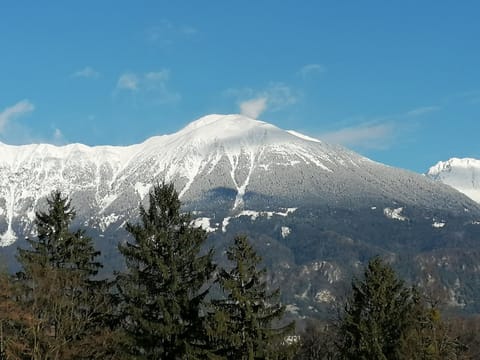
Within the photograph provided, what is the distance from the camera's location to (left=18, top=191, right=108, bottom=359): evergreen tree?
122ft

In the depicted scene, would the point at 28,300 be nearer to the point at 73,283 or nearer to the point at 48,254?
the point at 73,283

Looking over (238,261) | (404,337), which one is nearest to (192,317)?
(238,261)

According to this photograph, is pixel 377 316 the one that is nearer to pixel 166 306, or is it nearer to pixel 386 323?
pixel 386 323

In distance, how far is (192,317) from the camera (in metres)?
40.4

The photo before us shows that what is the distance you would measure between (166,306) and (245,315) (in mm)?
4965

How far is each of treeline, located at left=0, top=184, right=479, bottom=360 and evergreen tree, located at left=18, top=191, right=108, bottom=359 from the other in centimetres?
7

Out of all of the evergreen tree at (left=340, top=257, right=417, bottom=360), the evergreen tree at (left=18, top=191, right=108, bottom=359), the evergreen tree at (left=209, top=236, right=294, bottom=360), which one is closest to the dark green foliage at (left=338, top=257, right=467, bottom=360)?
the evergreen tree at (left=340, top=257, right=417, bottom=360)

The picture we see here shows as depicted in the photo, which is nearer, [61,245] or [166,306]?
[166,306]

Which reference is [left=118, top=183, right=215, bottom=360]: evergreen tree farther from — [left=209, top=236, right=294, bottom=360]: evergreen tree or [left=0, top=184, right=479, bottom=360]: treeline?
[left=209, top=236, right=294, bottom=360]: evergreen tree

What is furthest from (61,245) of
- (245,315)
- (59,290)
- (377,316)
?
(377,316)

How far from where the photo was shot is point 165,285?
40.8 m

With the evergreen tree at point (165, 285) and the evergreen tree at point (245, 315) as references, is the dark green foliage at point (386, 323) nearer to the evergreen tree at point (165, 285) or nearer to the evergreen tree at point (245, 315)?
the evergreen tree at point (245, 315)

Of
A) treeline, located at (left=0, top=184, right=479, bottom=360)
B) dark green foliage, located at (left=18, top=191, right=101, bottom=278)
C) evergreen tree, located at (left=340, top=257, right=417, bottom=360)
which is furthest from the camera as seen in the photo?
dark green foliage, located at (left=18, top=191, right=101, bottom=278)

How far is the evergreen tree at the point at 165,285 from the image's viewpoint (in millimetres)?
39750
